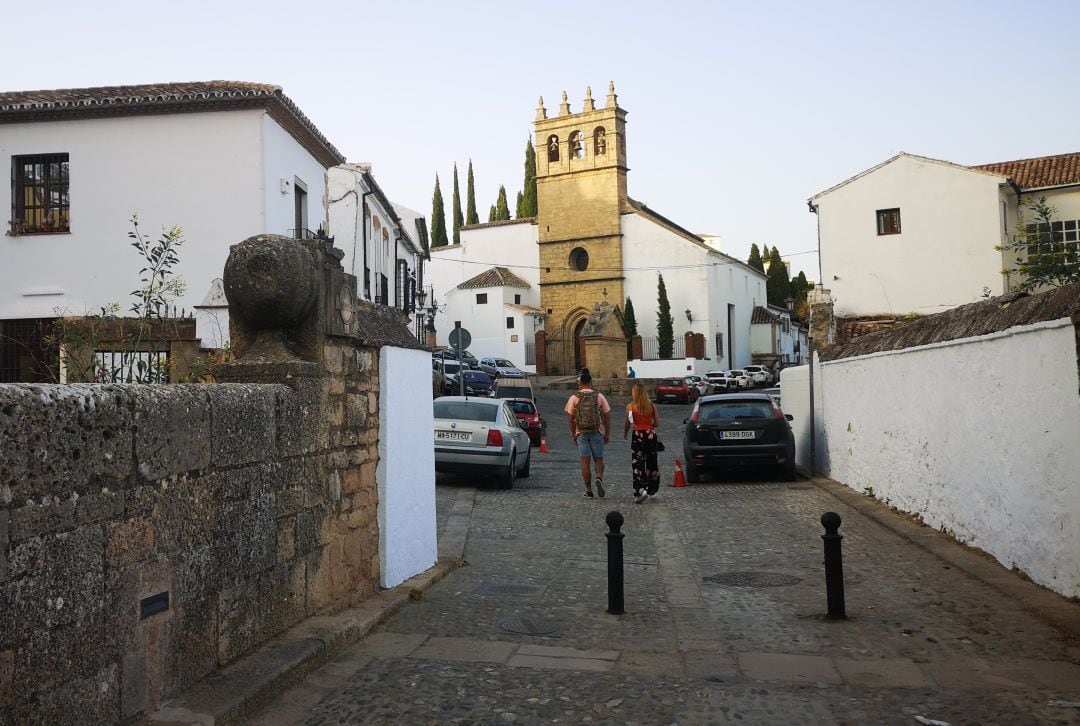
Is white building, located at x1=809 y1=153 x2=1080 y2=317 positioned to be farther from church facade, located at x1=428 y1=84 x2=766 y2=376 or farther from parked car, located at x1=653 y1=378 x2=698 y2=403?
church facade, located at x1=428 y1=84 x2=766 y2=376

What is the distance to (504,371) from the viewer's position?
163ft

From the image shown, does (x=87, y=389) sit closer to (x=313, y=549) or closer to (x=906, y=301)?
(x=313, y=549)

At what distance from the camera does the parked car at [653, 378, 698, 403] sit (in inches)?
1783

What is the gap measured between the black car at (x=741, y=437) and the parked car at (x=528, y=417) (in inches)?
314

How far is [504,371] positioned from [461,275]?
684 inches

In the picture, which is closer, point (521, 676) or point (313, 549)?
point (521, 676)

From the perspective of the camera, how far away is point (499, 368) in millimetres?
51031

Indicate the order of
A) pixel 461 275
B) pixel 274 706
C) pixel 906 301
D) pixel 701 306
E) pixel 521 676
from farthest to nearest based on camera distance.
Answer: pixel 461 275 → pixel 701 306 → pixel 906 301 → pixel 521 676 → pixel 274 706

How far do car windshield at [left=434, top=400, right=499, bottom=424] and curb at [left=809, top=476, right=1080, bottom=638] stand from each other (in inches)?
229

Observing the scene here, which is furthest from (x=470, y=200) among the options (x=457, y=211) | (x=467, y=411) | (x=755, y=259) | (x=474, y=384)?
(x=467, y=411)

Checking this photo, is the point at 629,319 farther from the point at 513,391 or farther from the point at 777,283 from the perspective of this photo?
the point at 777,283

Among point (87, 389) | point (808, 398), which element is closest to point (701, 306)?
point (808, 398)

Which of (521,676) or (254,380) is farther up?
(254,380)

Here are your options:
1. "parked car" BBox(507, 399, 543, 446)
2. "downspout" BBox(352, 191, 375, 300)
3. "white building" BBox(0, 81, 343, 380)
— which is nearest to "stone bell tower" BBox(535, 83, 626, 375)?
"downspout" BBox(352, 191, 375, 300)
